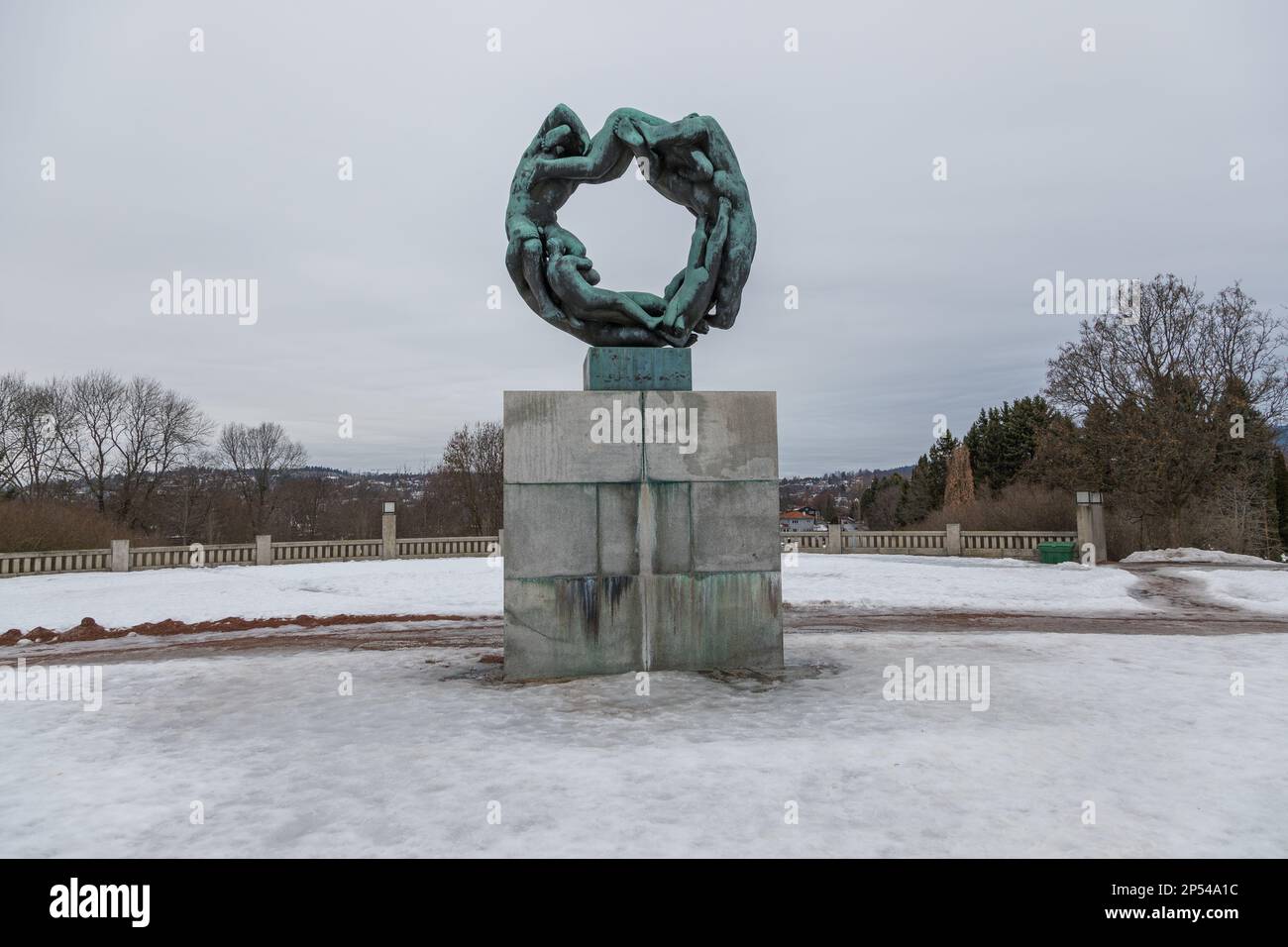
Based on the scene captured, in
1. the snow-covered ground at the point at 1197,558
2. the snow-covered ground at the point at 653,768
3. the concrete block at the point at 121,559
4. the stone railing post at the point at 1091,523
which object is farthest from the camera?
the stone railing post at the point at 1091,523

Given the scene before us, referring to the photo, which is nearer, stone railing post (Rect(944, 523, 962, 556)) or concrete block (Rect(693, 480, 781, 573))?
concrete block (Rect(693, 480, 781, 573))

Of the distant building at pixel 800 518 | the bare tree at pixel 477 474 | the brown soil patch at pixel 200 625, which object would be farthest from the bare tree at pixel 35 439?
the distant building at pixel 800 518

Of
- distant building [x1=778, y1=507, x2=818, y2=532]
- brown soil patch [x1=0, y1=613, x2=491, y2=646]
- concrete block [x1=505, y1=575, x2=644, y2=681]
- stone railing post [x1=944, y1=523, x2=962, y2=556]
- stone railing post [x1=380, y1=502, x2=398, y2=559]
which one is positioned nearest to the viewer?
concrete block [x1=505, y1=575, x2=644, y2=681]

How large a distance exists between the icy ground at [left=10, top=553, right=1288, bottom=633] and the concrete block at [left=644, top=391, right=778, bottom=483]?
776 centimetres

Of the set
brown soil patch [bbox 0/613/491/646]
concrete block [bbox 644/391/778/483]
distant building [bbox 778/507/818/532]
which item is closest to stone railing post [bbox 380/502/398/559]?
brown soil patch [bbox 0/613/491/646]

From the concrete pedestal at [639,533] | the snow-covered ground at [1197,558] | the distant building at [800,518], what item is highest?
the concrete pedestal at [639,533]

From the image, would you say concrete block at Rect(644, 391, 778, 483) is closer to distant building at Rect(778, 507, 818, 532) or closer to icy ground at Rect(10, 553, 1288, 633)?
icy ground at Rect(10, 553, 1288, 633)

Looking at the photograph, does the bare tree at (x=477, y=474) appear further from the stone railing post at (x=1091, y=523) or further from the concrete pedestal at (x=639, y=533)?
the concrete pedestal at (x=639, y=533)

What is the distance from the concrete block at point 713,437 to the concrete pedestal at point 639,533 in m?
0.01

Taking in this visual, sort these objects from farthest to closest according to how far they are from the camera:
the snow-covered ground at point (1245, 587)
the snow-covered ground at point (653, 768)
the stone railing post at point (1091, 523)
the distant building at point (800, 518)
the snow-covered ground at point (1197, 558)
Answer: the distant building at point (800, 518), the stone railing post at point (1091, 523), the snow-covered ground at point (1197, 558), the snow-covered ground at point (1245, 587), the snow-covered ground at point (653, 768)

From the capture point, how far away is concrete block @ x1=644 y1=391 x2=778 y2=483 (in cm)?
713

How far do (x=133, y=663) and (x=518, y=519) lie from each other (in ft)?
15.7

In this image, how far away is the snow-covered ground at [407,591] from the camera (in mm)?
13984
